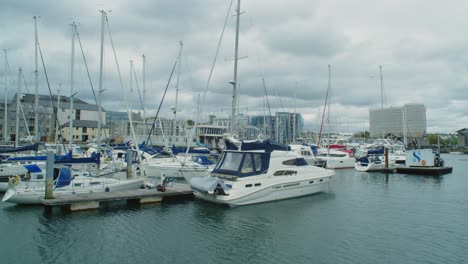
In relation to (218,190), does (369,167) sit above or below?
below

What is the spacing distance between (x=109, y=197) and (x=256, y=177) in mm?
8239

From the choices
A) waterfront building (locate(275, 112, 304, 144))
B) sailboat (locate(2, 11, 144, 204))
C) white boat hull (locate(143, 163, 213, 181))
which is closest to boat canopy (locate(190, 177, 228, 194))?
sailboat (locate(2, 11, 144, 204))

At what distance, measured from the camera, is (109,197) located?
1759 centimetres

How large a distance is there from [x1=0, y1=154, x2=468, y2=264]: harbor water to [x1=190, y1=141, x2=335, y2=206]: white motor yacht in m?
0.65

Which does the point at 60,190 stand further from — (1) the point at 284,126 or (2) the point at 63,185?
(1) the point at 284,126

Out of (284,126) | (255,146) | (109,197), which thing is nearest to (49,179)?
(109,197)

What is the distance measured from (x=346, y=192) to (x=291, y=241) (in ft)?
45.2

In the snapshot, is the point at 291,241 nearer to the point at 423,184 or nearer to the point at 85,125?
the point at 423,184

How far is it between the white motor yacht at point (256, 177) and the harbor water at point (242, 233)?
2.13 feet

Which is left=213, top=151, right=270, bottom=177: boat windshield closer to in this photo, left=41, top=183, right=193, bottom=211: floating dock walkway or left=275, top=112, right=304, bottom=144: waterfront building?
left=41, top=183, right=193, bottom=211: floating dock walkway

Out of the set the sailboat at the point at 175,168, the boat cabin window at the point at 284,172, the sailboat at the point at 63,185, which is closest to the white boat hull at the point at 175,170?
the sailboat at the point at 175,168

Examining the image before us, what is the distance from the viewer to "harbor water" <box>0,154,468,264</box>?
11.1 metres

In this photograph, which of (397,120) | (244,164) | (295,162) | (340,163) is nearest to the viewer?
(244,164)

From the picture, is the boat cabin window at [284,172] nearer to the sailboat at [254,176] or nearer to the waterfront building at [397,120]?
the sailboat at [254,176]
